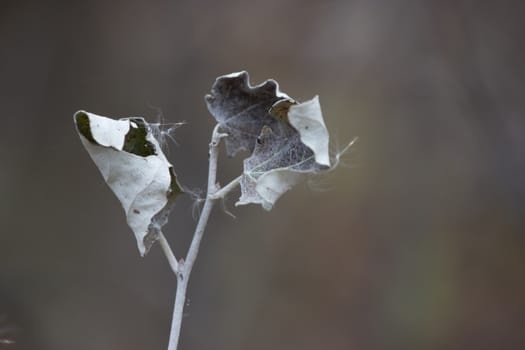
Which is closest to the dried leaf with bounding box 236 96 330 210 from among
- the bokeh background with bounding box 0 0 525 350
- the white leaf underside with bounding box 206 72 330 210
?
the white leaf underside with bounding box 206 72 330 210

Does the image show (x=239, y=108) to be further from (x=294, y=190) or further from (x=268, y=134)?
(x=294, y=190)

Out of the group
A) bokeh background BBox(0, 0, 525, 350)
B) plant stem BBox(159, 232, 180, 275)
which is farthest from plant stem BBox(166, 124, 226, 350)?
bokeh background BBox(0, 0, 525, 350)

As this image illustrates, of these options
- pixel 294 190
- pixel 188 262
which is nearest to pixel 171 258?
pixel 188 262

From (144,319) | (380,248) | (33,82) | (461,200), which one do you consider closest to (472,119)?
(461,200)

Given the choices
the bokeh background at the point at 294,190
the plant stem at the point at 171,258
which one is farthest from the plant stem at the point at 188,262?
the bokeh background at the point at 294,190

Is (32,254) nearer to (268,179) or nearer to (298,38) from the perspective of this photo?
(298,38)

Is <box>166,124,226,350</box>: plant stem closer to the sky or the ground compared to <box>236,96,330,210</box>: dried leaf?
closer to the ground

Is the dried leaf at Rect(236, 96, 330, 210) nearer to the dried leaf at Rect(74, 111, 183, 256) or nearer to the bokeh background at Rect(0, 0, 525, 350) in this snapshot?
the dried leaf at Rect(74, 111, 183, 256)

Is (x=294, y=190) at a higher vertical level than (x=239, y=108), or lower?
lower

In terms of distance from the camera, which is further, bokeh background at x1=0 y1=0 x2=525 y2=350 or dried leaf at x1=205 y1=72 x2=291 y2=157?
bokeh background at x1=0 y1=0 x2=525 y2=350
